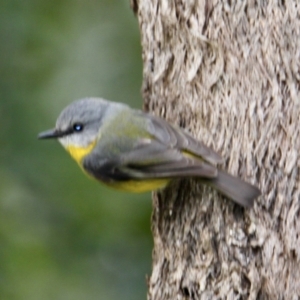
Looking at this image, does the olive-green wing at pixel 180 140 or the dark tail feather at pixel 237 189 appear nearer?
the dark tail feather at pixel 237 189

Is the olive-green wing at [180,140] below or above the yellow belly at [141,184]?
above

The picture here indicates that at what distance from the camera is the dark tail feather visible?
3549 mm

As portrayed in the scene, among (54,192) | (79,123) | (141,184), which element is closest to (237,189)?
(141,184)

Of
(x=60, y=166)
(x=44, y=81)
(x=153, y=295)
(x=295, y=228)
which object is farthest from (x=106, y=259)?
(x=295, y=228)

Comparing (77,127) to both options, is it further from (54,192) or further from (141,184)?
(54,192)

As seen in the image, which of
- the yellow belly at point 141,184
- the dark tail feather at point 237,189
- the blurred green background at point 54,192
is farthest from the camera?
the blurred green background at point 54,192

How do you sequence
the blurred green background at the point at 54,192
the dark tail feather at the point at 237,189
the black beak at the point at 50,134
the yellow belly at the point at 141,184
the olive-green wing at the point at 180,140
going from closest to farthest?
the dark tail feather at the point at 237,189
the olive-green wing at the point at 180,140
the yellow belly at the point at 141,184
the black beak at the point at 50,134
the blurred green background at the point at 54,192

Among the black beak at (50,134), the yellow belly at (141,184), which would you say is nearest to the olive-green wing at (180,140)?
the yellow belly at (141,184)

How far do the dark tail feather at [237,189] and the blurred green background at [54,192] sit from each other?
1.31 m

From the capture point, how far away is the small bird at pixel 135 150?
144 inches

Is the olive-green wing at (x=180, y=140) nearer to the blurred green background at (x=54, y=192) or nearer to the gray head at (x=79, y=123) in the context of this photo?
the gray head at (x=79, y=123)

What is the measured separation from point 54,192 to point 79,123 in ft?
2.94

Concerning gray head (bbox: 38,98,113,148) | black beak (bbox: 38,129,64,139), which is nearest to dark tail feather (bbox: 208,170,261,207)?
gray head (bbox: 38,98,113,148)

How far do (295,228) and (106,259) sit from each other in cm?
178
